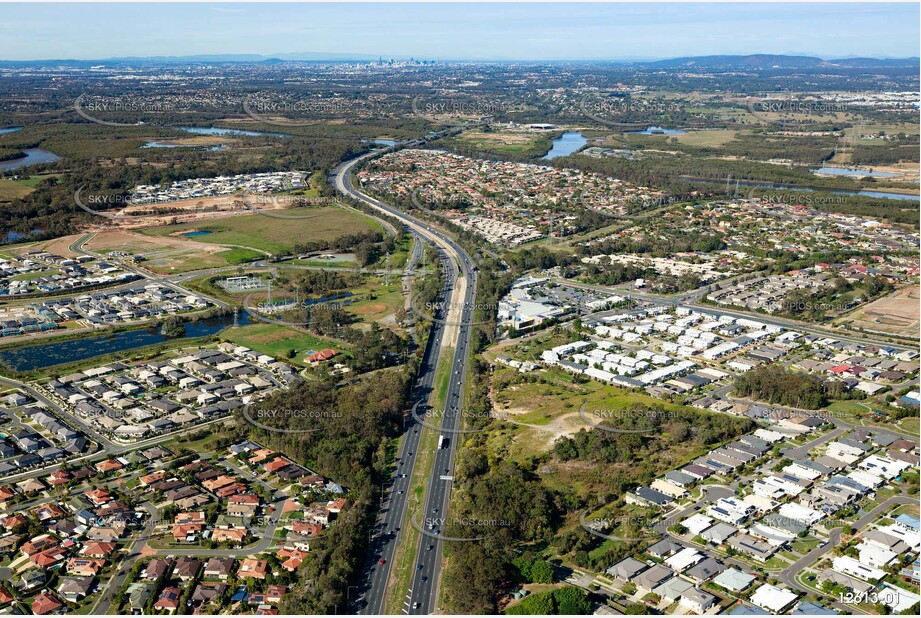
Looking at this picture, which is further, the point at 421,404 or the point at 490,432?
the point at 421,404

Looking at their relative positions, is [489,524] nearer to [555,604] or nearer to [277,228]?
[555,604]

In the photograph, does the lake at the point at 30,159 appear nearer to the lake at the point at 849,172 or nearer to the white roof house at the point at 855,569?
the white roof house at the point at 855,569

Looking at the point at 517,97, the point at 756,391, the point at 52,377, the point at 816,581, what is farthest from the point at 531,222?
the point at 517,97

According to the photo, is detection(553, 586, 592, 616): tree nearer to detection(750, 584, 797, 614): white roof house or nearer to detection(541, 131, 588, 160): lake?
detection(750, 584, 797, 614): white roof house

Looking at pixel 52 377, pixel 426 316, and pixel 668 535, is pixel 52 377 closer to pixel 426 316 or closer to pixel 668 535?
pixel 426 316

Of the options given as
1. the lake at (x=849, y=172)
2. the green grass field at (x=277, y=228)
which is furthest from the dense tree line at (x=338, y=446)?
the lake at (x=849, y=172)
